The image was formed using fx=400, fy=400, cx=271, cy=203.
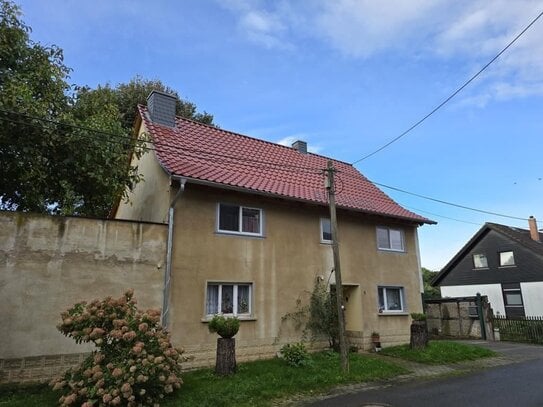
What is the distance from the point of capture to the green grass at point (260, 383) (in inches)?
309

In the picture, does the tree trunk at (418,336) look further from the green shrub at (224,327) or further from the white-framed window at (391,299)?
the green shrub at (224,327)

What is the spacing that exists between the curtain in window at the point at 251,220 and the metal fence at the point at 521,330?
1432 centimetres

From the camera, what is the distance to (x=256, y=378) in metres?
9.49

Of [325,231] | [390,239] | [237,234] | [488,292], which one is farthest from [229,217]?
[488,292]

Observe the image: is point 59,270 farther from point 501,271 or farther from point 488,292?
point 488,292

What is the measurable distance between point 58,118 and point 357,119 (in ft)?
27.5

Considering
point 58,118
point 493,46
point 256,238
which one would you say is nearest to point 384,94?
point 493,46

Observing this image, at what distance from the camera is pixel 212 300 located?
37.6 feet

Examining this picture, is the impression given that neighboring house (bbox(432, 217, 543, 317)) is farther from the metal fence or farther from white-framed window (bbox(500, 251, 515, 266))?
the metal fence

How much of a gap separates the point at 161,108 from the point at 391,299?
37.4ft

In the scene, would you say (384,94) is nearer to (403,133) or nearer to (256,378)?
(403,133)

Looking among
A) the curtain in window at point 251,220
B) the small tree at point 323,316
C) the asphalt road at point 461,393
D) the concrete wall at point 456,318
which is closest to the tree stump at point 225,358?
the asphalt road at point 461,393

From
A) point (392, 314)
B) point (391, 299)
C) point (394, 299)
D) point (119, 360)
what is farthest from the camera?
point (394, 299)

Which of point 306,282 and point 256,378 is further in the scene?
point 306,282
